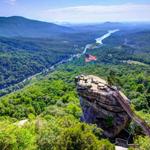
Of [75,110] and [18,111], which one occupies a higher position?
[75,110]

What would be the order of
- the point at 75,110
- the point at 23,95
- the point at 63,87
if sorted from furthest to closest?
1. the point at 63,87
2. the point at 23,95
3. the point at 75,110

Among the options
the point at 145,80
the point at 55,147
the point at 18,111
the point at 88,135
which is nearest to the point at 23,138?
the point at 55,147

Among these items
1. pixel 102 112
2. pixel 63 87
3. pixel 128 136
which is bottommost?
pixel 63 87

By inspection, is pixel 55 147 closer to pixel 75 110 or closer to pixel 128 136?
pixel 128 136

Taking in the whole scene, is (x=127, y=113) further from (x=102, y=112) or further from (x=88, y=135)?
(x=88, y=135)

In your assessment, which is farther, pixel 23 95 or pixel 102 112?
pixel 23 95

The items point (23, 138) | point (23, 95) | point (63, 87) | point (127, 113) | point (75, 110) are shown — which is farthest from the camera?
point (63, 87)
